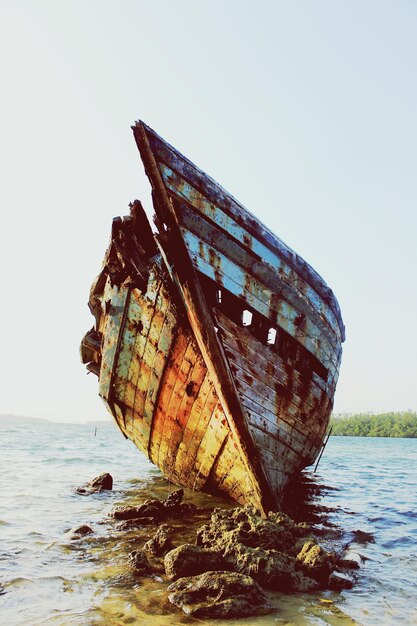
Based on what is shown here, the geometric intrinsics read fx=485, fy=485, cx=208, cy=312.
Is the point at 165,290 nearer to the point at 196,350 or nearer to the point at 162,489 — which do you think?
the point at 196,350

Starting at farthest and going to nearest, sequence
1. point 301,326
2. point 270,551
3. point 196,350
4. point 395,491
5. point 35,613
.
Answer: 1. point 395,491
2. point 301,326
3. point 196,350
4. point 270,551
5. point 35,613

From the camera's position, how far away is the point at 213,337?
14.5ft

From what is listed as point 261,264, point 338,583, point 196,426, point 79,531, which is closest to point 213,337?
point 261,264

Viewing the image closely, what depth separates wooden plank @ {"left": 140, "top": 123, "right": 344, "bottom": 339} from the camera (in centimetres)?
433

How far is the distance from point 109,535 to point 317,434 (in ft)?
9.50

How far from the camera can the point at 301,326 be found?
5.23 m

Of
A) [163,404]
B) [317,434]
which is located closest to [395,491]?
[317,434]

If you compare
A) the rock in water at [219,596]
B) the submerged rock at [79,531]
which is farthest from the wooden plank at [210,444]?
the rock in water at [219,596]

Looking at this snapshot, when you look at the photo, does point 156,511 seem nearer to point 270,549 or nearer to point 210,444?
point 210,444

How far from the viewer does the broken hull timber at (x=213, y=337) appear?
14.5 feet

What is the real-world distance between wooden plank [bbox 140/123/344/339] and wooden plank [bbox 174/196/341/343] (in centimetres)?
10

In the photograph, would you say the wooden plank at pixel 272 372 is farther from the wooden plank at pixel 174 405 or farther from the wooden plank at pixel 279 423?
the wooden plank at pixel 174 405

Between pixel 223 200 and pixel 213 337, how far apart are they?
4.48 feet

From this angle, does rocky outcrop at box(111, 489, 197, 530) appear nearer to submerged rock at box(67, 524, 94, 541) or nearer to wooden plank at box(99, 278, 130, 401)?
submerged rock at box(67, 524, 94, 541)
